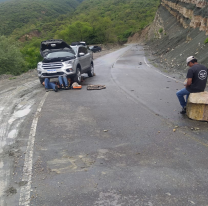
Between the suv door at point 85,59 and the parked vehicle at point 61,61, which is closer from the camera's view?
the parked vehicle at point 61,61

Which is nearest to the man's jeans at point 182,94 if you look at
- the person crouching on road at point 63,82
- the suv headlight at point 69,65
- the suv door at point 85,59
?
the person crouching on road at point 63,82

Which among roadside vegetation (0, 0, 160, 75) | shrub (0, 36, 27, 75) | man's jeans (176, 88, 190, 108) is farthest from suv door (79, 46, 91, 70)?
roadside vegetation (0, 0, 160, 75)

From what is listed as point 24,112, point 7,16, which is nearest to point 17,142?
point 24,112

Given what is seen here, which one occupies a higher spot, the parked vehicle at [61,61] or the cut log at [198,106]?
the parked vehicle at [61,61]

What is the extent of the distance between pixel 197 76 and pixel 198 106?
0.85 metres

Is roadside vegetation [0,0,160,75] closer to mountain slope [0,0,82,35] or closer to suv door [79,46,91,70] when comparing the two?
mountain slope [0,0,82,35]

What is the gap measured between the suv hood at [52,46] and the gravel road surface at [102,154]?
5598 millimetres

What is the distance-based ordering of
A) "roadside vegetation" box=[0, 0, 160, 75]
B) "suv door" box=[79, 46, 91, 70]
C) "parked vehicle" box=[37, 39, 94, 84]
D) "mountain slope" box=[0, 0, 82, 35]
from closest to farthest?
"parked vehicle" box=[37, 39, 94, 84], "suv door" box=[79, 46, 91, 70], "roadside vegetation" box=[0, 0, 160, 75], "mountain slope" box=[0, 0, 82, 35]

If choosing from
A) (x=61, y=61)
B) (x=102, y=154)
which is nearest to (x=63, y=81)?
(x=61, y=61)

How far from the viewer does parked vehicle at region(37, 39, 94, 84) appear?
41.7 ft

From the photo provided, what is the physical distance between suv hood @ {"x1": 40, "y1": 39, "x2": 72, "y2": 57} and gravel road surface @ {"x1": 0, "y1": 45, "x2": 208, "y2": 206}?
5.60 meters

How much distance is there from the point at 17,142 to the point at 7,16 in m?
133

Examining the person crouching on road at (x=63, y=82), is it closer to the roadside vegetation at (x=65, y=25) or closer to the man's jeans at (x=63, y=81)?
the man's jeans at (x=63, y=81)

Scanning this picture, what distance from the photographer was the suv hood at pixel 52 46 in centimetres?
1420
